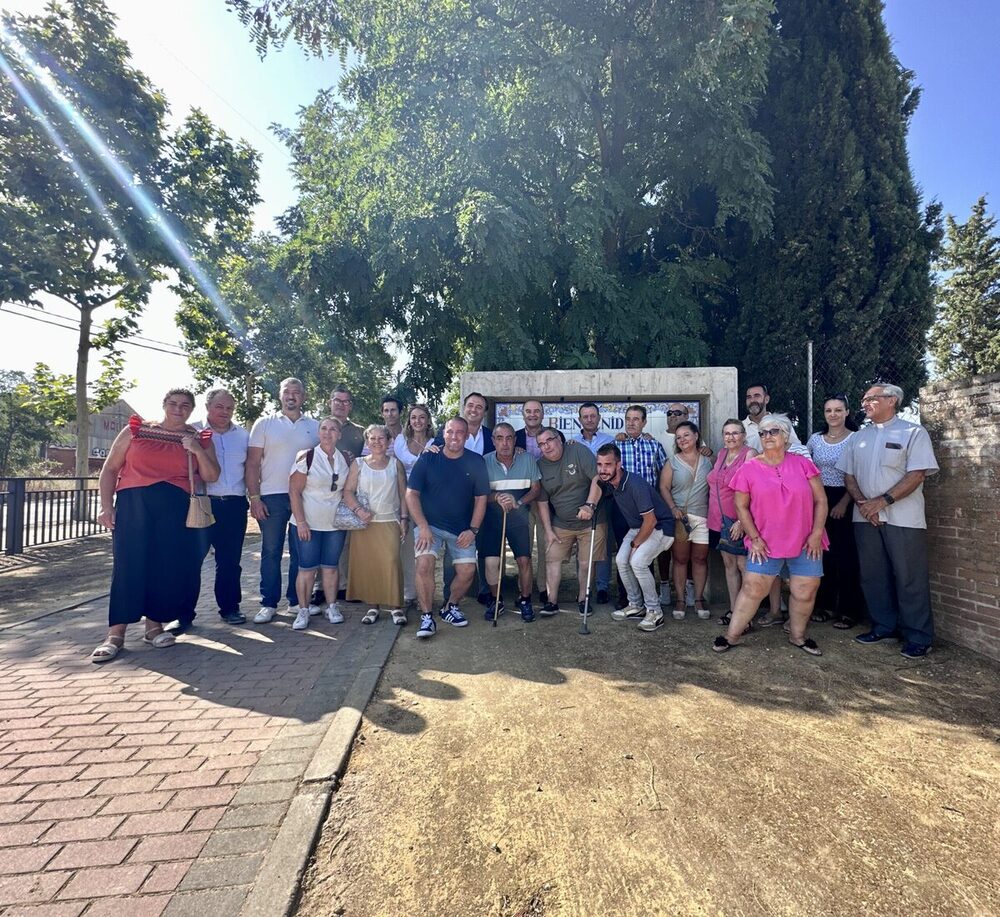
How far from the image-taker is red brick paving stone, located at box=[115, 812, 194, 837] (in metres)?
2.32

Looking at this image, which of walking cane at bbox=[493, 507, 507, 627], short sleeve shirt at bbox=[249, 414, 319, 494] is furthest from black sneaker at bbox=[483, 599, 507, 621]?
short sleeve shirt at bbox=[249, 414, 319, 494]

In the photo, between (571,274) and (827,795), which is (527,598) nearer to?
(827,795)

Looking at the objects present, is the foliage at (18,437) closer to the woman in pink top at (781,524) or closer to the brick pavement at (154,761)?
the brick pavement at (154,761)

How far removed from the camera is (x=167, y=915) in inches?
74.7

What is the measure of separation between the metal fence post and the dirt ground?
9.14m

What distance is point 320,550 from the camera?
5.29 meters

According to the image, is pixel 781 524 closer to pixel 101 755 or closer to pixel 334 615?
pixel 334 615

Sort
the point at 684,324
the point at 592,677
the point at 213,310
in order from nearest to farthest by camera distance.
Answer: the point at 592,677
the point at 684,324
the point at 213,310

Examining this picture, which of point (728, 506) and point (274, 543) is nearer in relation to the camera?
point (728, 506)

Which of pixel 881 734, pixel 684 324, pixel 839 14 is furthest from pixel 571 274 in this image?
pixel 881 734

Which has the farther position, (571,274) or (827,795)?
(571,274)

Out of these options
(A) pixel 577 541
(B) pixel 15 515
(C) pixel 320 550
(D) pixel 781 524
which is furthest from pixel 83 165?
(D) pixel 781 524

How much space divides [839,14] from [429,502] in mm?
10862

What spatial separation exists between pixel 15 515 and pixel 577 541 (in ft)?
32.2
